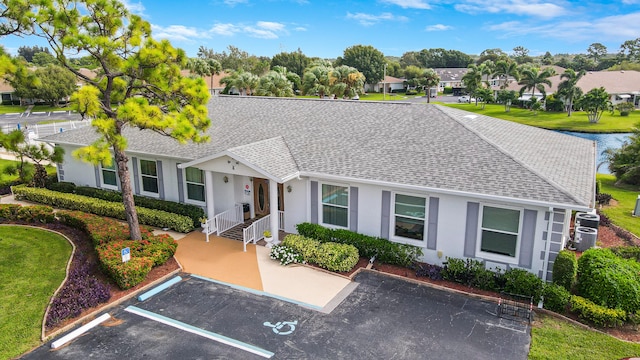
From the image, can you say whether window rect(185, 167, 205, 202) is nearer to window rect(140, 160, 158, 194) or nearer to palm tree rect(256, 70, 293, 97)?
window rect(140, 160, 158, 194)

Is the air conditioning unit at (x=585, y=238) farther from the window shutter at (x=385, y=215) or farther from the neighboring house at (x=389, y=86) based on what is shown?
the neighboring house at (x=389, y=86)

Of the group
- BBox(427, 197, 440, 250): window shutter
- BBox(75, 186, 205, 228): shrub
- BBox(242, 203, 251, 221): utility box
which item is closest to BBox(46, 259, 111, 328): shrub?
BBox(75, 186, 205, 228): shrub

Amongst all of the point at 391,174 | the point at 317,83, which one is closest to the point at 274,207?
the point at 391,174

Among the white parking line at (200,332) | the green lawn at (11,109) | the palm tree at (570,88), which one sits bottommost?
the white parking line at (200,332)

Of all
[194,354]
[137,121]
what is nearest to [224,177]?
[137,121]

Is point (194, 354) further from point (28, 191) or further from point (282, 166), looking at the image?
point (28, 191)

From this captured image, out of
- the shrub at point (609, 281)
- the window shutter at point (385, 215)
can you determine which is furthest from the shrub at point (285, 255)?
the shrub at point (609, 281)

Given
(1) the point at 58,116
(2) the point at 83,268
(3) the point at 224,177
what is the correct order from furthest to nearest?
(1) the point at 58,116
(3) the point at 224,177
(2) the point at 83,268
